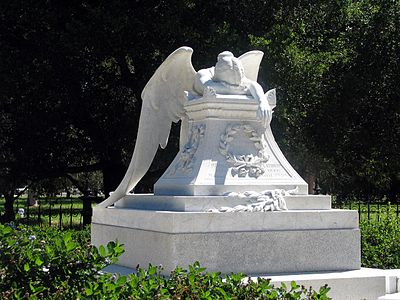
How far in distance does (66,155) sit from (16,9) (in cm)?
472

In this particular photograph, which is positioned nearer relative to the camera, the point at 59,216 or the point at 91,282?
the point at 91,282

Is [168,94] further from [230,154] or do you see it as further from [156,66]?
[156,66]

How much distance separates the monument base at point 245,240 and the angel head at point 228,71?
1859 millimetres

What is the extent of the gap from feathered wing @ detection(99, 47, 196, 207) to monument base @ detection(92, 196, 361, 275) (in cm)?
101

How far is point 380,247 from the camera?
402 inches

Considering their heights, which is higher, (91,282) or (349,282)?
(91,282)

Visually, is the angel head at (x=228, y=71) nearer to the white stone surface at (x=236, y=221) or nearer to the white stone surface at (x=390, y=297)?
the white stone surface at (x=236, y=221)

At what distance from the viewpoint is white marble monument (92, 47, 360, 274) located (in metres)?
7.15

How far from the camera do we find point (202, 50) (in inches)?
691

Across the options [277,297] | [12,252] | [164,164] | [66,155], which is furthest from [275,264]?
[66,155]

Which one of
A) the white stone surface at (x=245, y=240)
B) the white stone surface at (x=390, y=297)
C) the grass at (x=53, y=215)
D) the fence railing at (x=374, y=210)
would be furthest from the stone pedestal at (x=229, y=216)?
the fence railing at (x=374, y=210)

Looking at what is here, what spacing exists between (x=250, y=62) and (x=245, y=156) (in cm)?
165

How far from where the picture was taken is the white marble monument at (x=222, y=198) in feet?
23.5

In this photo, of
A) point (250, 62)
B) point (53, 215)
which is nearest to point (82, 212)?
point (53, 215)
